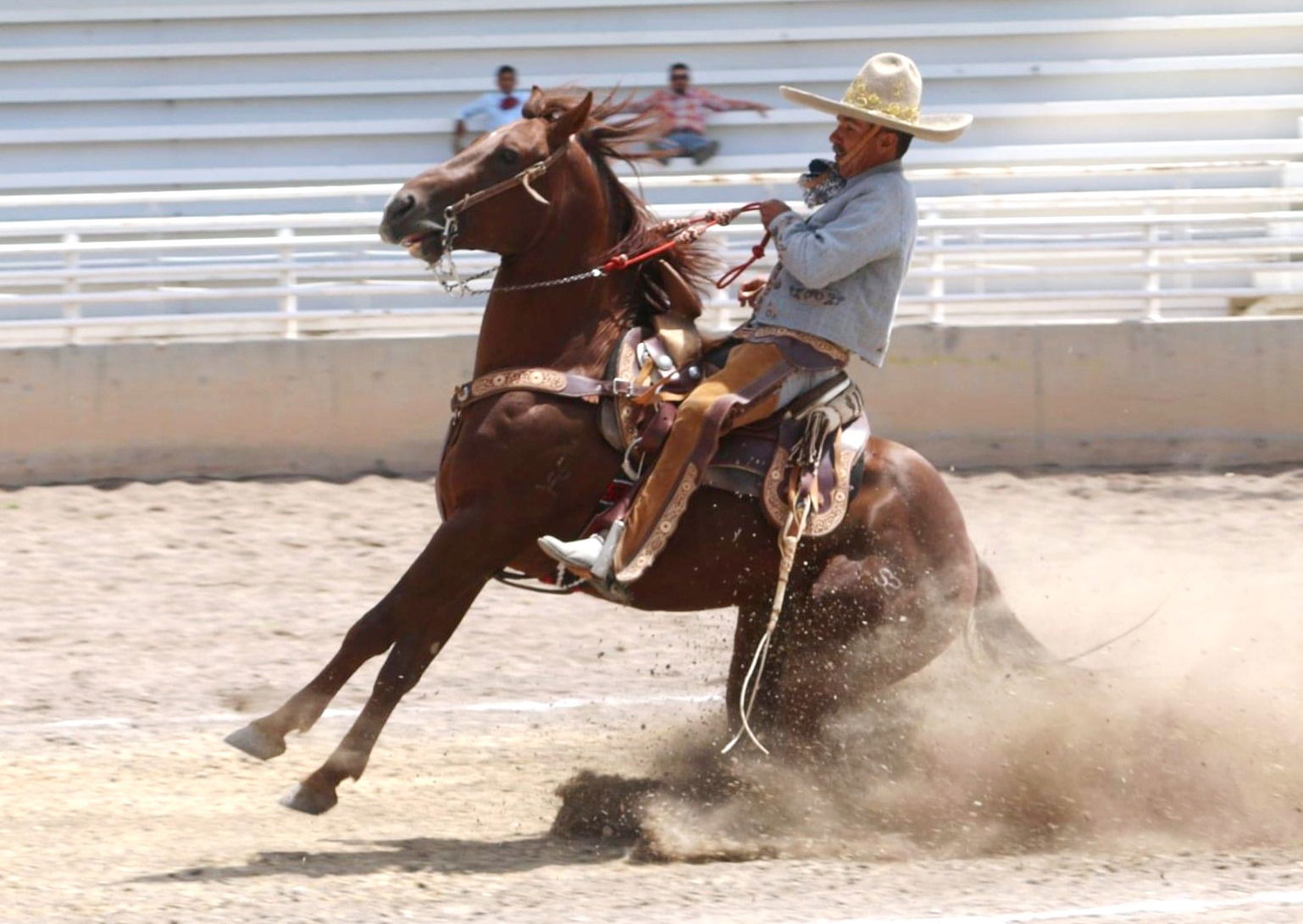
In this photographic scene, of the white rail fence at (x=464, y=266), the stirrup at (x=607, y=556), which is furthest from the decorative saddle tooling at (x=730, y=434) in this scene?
the white rail fence at (x=464, y=266)

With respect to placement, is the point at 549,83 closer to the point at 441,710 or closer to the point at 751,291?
the point at 441,710

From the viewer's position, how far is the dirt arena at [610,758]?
464 cm

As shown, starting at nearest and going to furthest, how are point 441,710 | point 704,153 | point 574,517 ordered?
point 574,517 < point 441,710 < point 704,153

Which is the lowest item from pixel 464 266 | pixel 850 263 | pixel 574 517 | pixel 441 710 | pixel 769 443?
pixel 441 710

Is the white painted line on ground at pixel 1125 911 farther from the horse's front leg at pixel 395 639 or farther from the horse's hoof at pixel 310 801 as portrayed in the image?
the horse's hoof at pixel 310 801

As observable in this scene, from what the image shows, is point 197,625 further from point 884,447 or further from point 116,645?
point 884,447

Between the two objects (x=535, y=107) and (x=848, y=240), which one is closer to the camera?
(x=848, y=240)

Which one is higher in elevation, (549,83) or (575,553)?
(549,83)

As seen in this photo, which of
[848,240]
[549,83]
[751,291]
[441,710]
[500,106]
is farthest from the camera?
[549,83]

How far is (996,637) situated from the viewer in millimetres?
5730

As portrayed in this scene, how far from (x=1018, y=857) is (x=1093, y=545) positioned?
3896 mm

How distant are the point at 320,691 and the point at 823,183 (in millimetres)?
2043

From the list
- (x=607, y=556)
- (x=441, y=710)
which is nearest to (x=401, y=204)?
(x=607, y=556)

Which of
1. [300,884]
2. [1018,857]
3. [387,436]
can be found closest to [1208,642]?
[1018,857]
